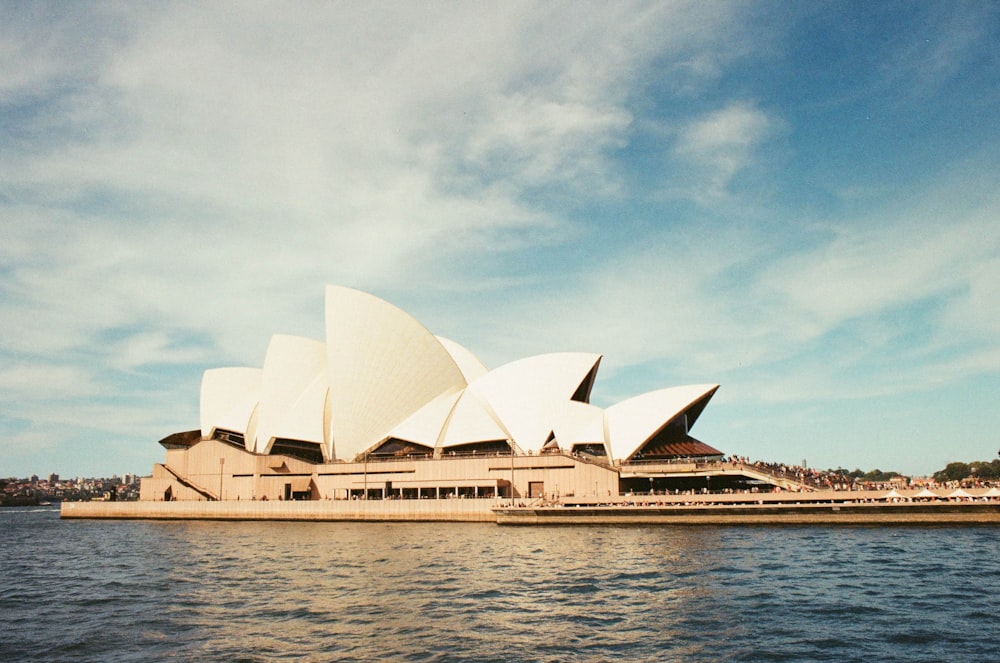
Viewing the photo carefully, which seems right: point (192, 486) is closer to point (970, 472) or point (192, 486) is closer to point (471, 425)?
point (471, 425)

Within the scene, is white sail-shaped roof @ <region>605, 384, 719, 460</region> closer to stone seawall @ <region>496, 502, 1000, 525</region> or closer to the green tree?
stone seawall @ <region>496, 502, 1000, 525</region>

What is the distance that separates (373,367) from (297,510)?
14.4 meters

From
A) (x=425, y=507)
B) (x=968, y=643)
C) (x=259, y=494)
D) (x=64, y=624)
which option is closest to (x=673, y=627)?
(x=968, y=643)

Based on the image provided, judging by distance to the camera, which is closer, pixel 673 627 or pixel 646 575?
pixel 673 627

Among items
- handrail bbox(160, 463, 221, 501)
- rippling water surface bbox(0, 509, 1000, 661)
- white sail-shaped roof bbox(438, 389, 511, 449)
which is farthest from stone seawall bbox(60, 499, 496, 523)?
rippling water surface bbox(0, 509, 1000, 661)

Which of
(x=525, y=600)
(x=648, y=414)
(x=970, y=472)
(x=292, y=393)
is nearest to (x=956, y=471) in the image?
(x=970, y=472)

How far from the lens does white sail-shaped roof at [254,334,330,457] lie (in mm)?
73375

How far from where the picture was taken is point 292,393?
7506 cm

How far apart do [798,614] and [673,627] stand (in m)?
4.13

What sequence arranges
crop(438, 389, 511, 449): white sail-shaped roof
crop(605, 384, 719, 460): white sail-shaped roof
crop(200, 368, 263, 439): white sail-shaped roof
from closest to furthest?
crop(605, 384, 719, 460): white sail-shaped roof
crop(438, 389, 511, 449): white sail-shaped roof
crop(200, 368, 263, 439): white sail-shaped roof

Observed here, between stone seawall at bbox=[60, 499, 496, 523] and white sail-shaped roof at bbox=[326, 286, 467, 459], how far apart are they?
24.9 feet

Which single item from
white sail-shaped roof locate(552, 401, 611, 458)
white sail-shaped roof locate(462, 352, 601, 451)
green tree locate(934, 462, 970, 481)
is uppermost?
white sail-shaped roof locate(462, 352, 601, 451)

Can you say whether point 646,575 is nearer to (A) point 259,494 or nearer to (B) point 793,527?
(B) point 793,527

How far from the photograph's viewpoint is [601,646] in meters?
16.9
